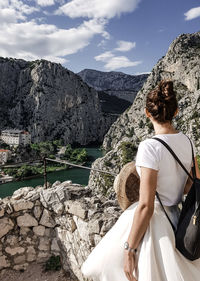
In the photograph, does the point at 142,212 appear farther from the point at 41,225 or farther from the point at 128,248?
the point at 41,225

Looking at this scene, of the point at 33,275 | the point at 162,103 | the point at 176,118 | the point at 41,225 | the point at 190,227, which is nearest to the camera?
the point at 190,227

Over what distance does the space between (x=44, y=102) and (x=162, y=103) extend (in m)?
95.5

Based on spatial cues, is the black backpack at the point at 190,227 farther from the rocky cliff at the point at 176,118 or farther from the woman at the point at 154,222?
the rocky cliff at the point at 176,118

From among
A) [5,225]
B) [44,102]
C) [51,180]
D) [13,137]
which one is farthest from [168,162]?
[44,102]

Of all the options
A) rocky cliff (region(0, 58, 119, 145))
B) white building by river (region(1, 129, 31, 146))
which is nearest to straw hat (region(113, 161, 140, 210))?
white building by river (region(1, 129, 31, 146))

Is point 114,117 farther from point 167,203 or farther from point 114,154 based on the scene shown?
point 167,203

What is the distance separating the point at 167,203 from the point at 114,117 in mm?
124808

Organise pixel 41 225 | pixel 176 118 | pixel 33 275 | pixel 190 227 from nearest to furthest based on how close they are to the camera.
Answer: pixel 190 227
pixel 33 275
pixel 41 225
pixel 176 118

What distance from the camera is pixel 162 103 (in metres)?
1.41

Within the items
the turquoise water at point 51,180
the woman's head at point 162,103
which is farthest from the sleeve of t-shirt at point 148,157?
the turquoise water at point 51,180

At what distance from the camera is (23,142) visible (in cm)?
7669

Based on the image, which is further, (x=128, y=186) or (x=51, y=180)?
(x=51, y=180)

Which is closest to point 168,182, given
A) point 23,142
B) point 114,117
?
point 23,142

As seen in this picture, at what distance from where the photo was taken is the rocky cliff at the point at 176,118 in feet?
105
